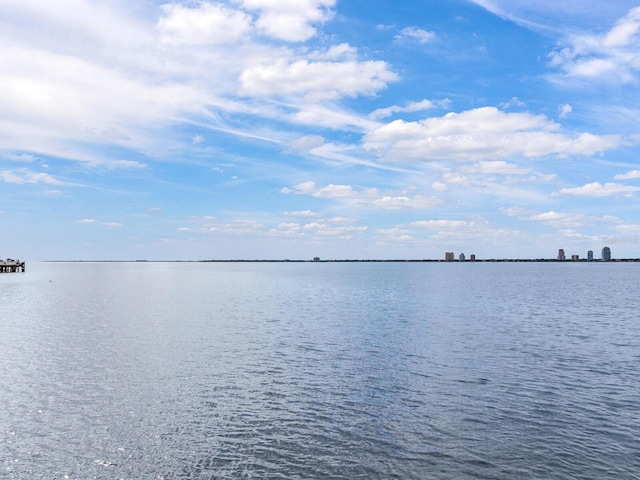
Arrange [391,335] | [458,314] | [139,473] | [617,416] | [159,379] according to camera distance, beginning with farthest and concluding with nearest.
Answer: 1. [458,314]
2. [391,335]
3. [159,379]
4. [617,416]
5. [139,473]

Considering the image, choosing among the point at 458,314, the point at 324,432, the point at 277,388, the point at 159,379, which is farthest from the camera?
the point at 458,314

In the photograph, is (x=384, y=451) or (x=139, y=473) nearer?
(x=139, y=473)

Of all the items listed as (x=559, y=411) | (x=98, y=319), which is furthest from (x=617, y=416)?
(x=98, y=319)

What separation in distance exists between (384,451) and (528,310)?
6314 centimetres

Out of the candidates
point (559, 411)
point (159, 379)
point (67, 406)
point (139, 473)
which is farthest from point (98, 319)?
point (559, 411)

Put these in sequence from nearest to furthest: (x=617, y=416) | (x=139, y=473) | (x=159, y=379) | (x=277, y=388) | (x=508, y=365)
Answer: (x=139, y=473) → (x=617, y=416) → (x=277, y=388) → (x=159, y=379) → (x=508, y=365)

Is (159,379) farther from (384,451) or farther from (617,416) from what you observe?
(617,416)

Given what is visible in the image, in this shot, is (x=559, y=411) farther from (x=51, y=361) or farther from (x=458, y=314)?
→ (x=458, y=314)

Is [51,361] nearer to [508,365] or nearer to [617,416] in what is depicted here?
[508,365]

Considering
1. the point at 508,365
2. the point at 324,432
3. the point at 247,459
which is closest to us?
the point at 247,459

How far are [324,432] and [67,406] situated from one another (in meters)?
14.4

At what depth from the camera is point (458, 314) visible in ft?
228

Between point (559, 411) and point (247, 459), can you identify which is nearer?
point (247, 459)

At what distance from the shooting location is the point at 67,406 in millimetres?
25797
